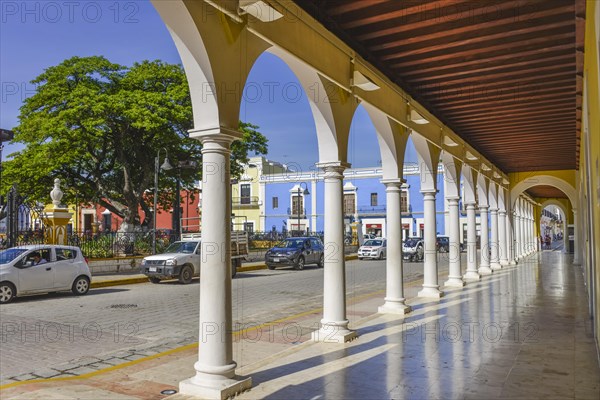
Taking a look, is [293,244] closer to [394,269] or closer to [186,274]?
[186,274]

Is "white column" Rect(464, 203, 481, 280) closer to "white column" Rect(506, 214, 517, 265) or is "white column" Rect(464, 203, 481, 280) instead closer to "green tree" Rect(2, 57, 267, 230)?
"white column" Rect(506, 214, 517, 265)

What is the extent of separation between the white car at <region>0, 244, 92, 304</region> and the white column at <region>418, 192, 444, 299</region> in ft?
26.8

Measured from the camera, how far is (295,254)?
20.4m

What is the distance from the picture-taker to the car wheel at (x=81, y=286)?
1204 cm

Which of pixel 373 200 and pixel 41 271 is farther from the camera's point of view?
pixel 373 200

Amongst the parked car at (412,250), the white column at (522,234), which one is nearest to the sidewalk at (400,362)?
the parked car at (412,250)

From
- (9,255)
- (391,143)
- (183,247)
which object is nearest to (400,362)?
(391,143)

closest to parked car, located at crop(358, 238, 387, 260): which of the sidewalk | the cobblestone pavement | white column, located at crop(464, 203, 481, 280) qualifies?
white column, located at crop(464, 203, 481, 280)

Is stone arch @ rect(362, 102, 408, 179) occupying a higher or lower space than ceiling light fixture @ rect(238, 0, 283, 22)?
lower

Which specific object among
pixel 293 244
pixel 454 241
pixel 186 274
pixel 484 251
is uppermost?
pixel 454 241

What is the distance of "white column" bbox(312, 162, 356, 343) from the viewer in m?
6.62

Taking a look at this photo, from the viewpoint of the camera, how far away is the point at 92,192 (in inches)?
942

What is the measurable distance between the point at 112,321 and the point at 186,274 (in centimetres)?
640

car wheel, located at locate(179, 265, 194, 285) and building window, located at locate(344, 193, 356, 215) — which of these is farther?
building window, located at locate(344, 193, 356, 215)
